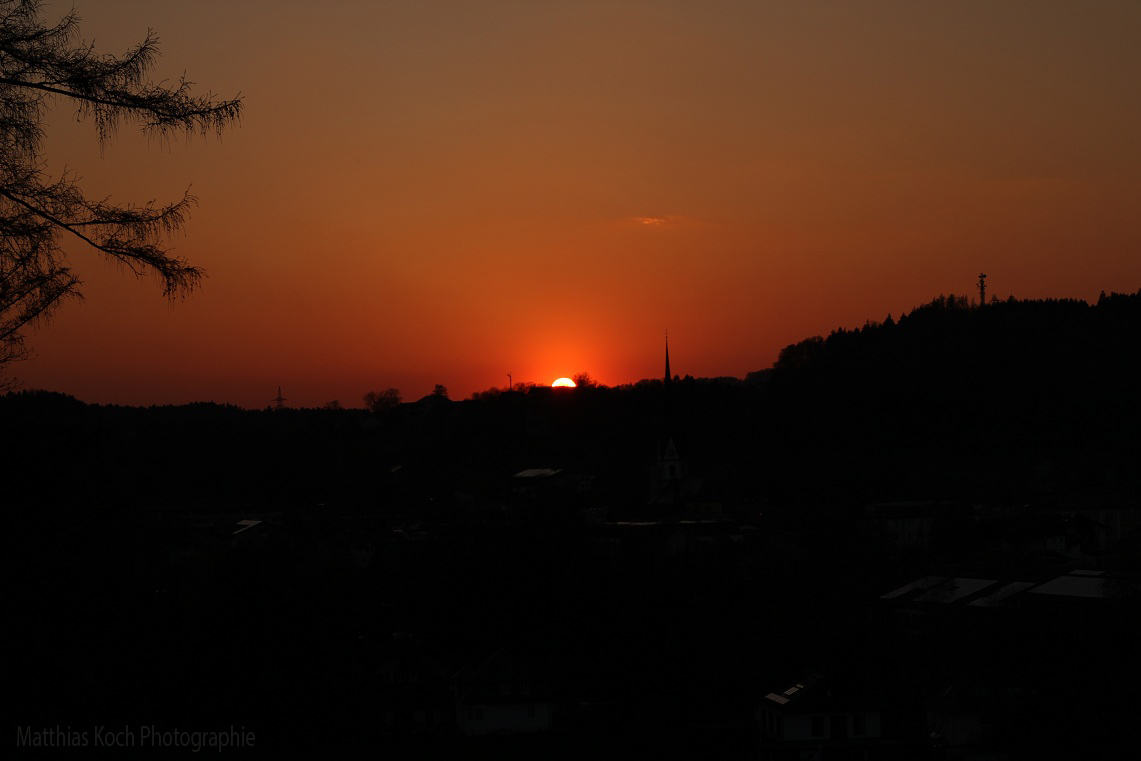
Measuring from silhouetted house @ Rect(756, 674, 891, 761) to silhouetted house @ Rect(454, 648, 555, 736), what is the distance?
17.7 feet

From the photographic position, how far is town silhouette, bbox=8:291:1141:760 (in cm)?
962

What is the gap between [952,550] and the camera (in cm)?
5216

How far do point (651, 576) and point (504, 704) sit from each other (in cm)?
1138

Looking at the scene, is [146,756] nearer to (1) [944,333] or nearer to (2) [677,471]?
(2) [677,471]

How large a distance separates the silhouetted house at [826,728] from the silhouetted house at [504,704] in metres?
5.39

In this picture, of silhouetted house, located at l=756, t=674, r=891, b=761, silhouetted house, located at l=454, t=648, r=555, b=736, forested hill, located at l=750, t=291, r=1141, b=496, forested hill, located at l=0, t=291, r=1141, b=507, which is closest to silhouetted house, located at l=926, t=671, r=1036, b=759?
silhouetted house, located at l=756, t=674, r=891, b=761

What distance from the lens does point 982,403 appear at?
86562 mm

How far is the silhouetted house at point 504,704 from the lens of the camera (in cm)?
2892

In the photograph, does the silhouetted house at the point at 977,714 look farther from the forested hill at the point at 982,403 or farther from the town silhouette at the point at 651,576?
the forested hill at the point at 982,403

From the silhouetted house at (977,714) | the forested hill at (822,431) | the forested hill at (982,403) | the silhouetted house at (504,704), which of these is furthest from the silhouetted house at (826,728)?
the forested hill at (982,403)

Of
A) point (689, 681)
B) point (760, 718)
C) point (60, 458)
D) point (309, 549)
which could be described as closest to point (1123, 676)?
point (760, 718)

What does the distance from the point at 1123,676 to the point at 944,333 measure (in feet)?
252

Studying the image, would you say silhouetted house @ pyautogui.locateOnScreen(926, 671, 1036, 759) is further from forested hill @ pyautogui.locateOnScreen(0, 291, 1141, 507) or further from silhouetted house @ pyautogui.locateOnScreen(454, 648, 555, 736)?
forested hill @ pyautogui.locateOnScreen(0, 291, 1141, 507)

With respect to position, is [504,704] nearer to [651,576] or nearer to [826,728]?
[826,728]
